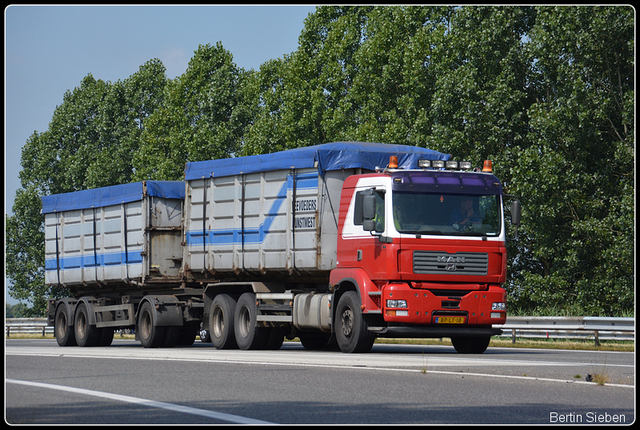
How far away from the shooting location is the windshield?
1586 cm

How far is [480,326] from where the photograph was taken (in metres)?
16.5

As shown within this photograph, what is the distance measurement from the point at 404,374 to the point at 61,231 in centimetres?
1607

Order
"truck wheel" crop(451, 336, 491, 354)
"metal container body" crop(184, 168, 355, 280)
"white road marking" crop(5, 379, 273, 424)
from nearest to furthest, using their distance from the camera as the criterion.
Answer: "white road marking" crop(5, 379, 273, 424) → "truck wheel" crop(451, 336, 491, 354) → "metal container body" crop(184, 168, 355, 280)

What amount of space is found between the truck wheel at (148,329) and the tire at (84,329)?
225 cm

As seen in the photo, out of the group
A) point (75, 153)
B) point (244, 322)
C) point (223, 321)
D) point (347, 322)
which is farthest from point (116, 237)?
point (75, 153)

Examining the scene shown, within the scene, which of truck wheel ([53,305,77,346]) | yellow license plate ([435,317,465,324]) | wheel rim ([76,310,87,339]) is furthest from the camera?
truck wheel ([53,305,77,346])

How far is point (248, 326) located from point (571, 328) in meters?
8.10

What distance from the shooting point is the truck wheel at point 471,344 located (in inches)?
672

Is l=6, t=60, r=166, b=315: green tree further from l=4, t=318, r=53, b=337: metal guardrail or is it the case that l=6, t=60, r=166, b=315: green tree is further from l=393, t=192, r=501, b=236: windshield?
l=393, t=192, r=501, b=236: windshield

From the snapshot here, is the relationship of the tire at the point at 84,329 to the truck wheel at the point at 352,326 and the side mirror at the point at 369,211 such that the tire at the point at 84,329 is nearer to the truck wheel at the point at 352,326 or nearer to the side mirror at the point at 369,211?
the truck wheel at the point at 352,326

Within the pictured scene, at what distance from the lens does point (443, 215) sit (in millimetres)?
16031

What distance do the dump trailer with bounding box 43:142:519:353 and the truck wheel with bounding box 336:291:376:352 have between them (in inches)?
1.2

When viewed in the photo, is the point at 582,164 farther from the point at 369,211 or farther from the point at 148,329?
the point at 369,211

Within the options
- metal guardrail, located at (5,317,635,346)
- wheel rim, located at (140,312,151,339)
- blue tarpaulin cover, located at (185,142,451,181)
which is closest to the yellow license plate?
blue tarpaulin cover, located at (185,142,451,181)
